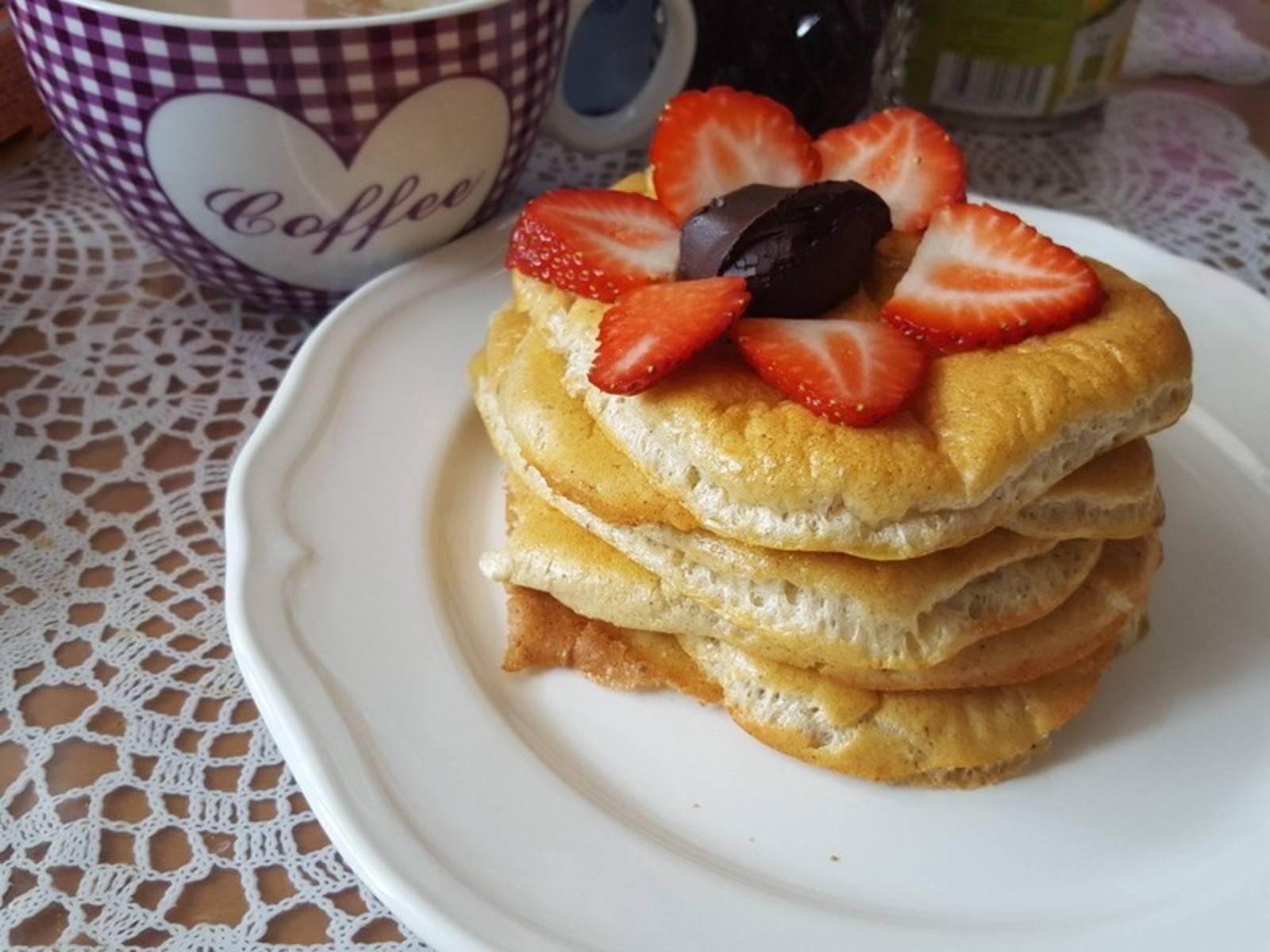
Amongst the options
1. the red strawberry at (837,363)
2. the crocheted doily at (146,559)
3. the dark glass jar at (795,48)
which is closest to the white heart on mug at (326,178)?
the crocheted doily at (146,559)

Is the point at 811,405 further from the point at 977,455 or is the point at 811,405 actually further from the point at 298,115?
the point at 298,115

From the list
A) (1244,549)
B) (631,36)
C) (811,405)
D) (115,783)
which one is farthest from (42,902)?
(631,36)

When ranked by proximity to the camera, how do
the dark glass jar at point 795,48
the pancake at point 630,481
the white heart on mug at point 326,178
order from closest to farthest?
the pancake at point 630,481 → the white heart on mug at point 326,178 → the dark glass jar at point 795,48

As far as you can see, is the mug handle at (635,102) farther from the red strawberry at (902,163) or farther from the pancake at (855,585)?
the pancake at (855,585)

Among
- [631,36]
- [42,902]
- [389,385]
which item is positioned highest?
[631,36]

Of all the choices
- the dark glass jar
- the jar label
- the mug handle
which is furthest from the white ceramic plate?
the jar label

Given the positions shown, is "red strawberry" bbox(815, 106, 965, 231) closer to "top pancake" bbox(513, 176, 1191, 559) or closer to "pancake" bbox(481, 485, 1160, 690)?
"top pancake" bbox(513, 176, 1191, 559)
